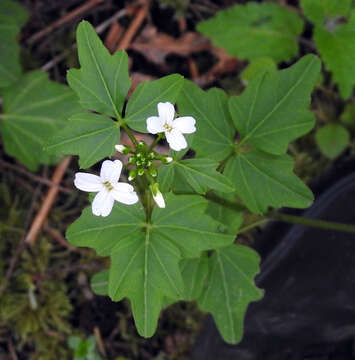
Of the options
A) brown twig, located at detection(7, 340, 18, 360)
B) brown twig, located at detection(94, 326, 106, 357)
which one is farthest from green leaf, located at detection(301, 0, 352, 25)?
brown twig, located at detection(7, 340, 18, 360)

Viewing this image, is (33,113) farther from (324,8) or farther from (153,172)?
(324,8)

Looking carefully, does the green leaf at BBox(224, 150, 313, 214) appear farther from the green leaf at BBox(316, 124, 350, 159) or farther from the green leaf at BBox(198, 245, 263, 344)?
the green leaf at BBox(316, 124, 350, 159)

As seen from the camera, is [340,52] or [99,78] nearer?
[99,78]

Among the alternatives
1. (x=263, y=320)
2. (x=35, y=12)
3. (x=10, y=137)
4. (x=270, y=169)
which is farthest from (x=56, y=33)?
(x=263, y=320)

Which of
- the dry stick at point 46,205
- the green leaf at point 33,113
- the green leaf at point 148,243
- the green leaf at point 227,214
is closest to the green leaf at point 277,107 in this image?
the green leaf at point 227,214

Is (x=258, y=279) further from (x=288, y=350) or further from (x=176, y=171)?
(x=176, y=171)

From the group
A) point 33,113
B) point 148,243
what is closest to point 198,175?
point 148,243

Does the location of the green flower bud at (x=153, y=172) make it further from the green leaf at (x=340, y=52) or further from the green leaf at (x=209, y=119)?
the green leaf at (x=340, y=52)
